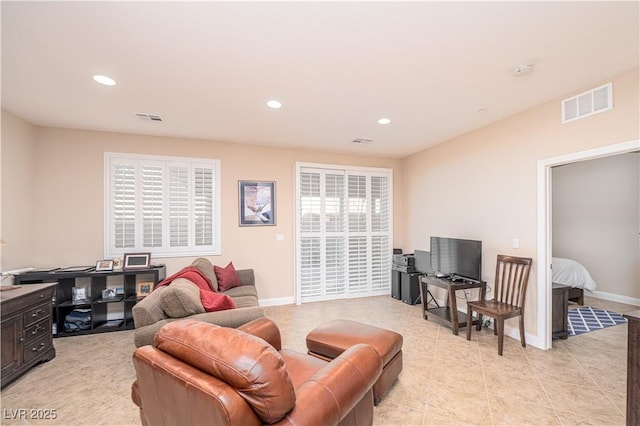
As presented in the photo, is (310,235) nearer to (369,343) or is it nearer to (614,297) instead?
(369,343)

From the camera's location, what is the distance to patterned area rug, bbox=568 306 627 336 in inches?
145

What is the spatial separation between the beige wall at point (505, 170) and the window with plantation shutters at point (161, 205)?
3.71 m

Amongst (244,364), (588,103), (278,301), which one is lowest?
(278,301)

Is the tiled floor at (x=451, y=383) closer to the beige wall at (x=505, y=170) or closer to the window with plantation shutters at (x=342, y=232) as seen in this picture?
the beige wall at (x=505, y=170)

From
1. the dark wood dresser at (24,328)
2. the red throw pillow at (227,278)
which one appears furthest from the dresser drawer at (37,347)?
the red throw pillow at (227,278)

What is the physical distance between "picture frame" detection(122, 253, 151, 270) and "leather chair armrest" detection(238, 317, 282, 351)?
2.57 metres

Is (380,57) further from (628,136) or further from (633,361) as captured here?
(633,361)

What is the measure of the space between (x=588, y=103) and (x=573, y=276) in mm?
3329

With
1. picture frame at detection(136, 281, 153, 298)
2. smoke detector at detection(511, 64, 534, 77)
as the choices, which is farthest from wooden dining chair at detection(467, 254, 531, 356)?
picture frame at detection(136, 281, 153, 298)

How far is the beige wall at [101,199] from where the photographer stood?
382 centimetres

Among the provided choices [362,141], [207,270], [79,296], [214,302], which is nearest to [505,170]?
[362,141]

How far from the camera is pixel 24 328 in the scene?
2.62m

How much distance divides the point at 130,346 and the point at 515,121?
5.36 meters

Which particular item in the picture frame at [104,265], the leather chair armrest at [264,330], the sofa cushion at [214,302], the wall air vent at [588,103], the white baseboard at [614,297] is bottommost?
the white baseboard at [614,297]
